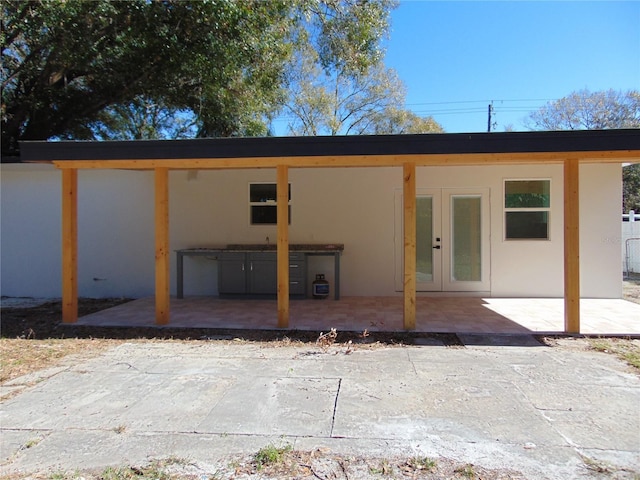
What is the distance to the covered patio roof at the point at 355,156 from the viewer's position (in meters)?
5.34

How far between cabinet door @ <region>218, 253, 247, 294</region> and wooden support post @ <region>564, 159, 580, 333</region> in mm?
5647

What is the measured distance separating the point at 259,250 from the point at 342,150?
3.72 metres

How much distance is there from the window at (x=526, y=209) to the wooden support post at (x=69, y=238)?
7.93 m

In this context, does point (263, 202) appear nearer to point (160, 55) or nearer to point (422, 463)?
point (160, 55)

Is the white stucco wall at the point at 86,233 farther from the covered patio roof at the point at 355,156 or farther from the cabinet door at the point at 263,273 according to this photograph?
the covered patio roof at the point at 355,156

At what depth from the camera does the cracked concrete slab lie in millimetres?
2910

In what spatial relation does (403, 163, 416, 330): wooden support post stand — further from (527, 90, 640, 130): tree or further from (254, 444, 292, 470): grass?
(527, 90, 640, 130): tree

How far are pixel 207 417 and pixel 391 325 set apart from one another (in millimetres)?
3565

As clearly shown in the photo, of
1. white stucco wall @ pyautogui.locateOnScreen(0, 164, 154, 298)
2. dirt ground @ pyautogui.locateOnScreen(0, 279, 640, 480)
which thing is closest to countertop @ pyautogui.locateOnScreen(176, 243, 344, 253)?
white stucco wall @ pyautogui.locateOnScreen(0, 164, 154, 298)

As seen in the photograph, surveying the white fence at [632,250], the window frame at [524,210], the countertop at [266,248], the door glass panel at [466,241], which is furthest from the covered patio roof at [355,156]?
the white fence at [632,250]

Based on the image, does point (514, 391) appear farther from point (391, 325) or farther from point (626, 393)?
point (391, 325)

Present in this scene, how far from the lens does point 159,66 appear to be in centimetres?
1133

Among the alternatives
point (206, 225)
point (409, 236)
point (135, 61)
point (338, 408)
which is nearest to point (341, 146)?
point (409, 236)

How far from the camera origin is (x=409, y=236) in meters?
5.99
